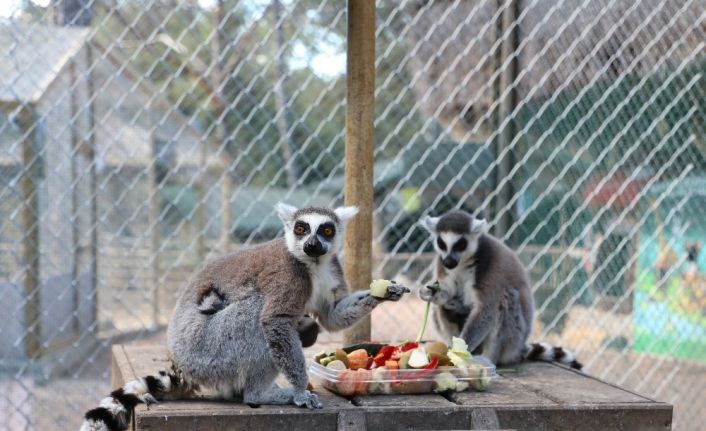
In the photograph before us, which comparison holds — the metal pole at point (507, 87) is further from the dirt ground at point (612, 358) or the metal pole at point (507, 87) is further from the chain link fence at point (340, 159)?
the dirt ground at point (612, 358)

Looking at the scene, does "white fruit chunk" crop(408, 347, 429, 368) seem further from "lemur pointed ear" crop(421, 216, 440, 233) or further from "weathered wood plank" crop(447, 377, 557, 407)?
"lemur pointed ear" crop(421, 216, 440, 233)

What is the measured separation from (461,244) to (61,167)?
2133mm

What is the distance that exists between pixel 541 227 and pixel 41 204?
115 inches

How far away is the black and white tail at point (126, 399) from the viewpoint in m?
2.86

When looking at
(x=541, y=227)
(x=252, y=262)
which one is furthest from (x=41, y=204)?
(x=541, y=227)

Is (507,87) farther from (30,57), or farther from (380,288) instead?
(30,57)

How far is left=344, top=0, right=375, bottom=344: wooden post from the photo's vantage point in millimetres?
→ 3891

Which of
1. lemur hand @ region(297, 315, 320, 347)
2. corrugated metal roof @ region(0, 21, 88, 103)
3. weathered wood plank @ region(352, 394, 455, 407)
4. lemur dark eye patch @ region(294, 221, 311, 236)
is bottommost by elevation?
weathered wood plank @ region(352, 394, 455, 407)

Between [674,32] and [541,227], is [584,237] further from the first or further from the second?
[674,32]

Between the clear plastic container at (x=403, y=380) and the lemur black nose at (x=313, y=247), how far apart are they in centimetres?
48

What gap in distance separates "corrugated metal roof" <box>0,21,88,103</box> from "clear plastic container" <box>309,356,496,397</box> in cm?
213

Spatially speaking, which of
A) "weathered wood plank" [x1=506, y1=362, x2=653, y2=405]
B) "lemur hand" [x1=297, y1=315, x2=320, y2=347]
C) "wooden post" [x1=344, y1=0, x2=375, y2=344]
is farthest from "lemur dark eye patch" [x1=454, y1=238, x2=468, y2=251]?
"lemur hand" [x1=297, y1=315, x2=320, y2=347]

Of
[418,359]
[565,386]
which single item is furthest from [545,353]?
[418,359]

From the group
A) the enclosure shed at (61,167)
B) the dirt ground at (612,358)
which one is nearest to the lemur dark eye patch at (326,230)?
the dirt ground at (612,358)
